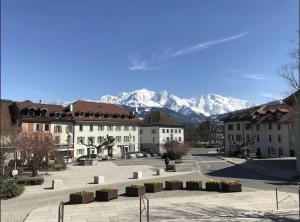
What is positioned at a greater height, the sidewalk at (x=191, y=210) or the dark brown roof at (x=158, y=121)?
the dark brown roof at (x=158, y=121)

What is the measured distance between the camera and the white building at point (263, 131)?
70625 millimetres

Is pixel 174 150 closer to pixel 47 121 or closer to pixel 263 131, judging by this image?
pixel 263 131

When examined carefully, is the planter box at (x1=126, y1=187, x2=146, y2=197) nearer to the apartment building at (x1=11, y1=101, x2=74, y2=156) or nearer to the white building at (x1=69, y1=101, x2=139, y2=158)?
the apartment building at (x1=11, y1=101, x2=74, y2=156)

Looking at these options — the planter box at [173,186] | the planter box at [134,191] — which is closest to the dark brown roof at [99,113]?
the planter box at [173,186]

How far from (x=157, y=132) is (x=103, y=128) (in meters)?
19.7

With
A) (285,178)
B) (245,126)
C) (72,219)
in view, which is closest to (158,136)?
(245,126)

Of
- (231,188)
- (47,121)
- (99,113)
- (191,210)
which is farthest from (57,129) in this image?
(191,210)

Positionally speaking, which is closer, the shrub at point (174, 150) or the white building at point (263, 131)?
the shrub at point (174, 150)

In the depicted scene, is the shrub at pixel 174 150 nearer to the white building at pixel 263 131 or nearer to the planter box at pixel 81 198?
the white building at pixel 263 131

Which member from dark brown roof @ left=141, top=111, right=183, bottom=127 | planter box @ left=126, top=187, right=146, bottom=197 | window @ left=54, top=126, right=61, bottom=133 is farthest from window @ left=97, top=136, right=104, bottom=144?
planter box @ left=126, top=187, right=146, bottom=197

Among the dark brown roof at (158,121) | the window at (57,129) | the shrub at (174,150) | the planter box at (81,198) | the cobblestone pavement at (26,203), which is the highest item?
the dark brown roof at (158,121)

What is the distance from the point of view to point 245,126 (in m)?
85.5

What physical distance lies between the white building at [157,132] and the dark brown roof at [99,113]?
7960 mm

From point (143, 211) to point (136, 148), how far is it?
68203 mm
